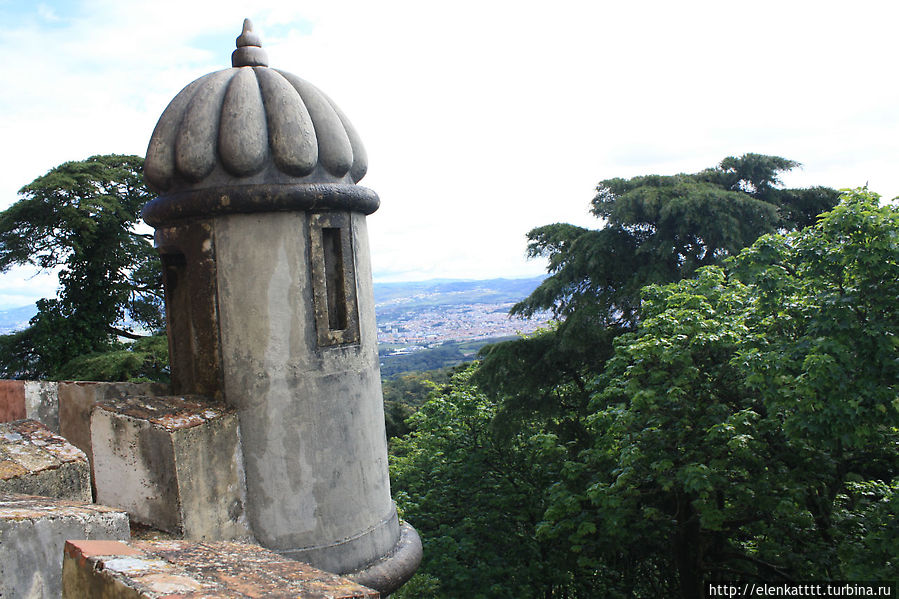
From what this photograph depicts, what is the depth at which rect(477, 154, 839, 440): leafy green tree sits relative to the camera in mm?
12711

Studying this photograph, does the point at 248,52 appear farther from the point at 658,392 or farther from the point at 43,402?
the point at 658,392

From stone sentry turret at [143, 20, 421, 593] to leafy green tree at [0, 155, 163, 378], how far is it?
48.7ft

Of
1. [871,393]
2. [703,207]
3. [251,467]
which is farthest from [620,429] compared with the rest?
[703,207]

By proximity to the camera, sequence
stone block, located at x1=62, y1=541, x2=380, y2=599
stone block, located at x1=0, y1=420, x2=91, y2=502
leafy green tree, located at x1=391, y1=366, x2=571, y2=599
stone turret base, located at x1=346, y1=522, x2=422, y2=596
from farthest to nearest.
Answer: leafy green tree, located at x1=391, y1=366, x2=571, y2=599, stone turret base, located at x1=346, y1=522, x2=422, y2=596, stone block, located at x1=0, y1=420, x2=91, y2=502, stone block, located at x1=62, y1=541, x2=380, y2=599

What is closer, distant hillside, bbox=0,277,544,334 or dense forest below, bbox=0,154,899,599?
dense forest below, bbox=0,154,899,599

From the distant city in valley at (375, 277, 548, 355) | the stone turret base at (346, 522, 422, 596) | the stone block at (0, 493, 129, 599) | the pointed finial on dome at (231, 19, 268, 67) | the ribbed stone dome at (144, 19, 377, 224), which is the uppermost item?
the pointed finial on dome at (231, 19, 268, 67)

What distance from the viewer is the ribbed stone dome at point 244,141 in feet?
12.3

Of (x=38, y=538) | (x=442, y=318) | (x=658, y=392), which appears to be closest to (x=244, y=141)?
(x=38, y=538)

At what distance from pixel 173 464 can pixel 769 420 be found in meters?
6.12

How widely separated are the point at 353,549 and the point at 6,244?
17.6 meters

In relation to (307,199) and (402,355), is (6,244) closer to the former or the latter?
(307,199)

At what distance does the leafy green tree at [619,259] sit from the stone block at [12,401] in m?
9.50

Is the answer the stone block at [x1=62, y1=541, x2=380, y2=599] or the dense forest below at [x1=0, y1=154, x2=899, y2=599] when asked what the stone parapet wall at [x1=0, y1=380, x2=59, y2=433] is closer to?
the stone block at [x1=62, y1=541, x2=380, y2=599]

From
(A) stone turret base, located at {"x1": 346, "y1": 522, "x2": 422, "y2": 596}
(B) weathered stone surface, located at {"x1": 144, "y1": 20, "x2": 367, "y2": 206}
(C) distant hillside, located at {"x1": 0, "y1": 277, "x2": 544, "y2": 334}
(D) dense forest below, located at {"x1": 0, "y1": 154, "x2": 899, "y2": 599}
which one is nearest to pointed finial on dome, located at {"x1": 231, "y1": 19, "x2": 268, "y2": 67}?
(B) weathered stone surface, located at {"x1": 144, "y1": 20, "x2": 367, "y2": 206}
